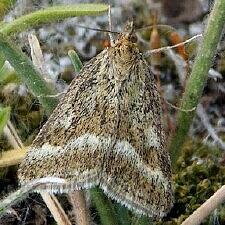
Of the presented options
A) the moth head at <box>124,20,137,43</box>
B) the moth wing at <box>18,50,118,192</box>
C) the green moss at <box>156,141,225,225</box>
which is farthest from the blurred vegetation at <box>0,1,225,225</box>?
the moth head at <box>124,20,137,43</box>

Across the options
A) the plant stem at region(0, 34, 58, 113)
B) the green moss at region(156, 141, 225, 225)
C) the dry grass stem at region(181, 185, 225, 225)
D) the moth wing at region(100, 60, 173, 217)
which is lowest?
the green moss at region(156, 141, 225, 225)

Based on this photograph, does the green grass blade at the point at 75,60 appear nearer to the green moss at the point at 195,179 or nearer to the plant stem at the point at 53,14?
the plant stem at the point at 53,14

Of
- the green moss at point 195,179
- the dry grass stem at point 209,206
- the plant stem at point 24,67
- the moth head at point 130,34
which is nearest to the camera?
the dry grass stem at point 209,206

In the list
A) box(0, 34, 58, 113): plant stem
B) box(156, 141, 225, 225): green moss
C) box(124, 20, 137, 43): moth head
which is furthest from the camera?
box(156, 141, 225, 225): green moss

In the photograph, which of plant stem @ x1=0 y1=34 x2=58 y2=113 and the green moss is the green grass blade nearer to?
plant stem @ x1=0 y1=34 x2=58 y2=113

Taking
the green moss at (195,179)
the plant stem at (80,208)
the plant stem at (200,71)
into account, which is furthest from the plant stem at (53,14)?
the green moss at (195,179)

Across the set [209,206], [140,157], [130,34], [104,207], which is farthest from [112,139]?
[130,34]

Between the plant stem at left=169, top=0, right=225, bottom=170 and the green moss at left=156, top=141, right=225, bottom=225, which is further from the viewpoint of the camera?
the green moss at left=156, top=141, right=225, bottom=225
